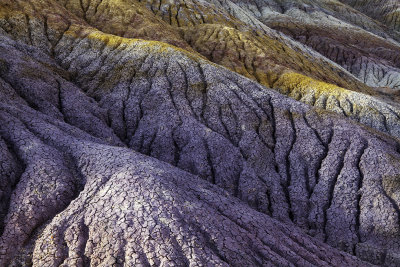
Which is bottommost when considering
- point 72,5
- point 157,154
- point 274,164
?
point 157,154

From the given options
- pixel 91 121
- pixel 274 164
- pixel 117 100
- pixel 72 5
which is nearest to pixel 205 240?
pixel 274 164

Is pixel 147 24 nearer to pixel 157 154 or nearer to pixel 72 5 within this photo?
pixel 72 5

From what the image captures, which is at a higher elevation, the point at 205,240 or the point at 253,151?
the point at 253,151

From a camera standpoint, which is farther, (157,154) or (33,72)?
(33,72)

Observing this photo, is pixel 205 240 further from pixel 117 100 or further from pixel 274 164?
pixel 117 100

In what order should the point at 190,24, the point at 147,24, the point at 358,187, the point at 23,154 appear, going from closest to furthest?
the point at 23,154 < the point at 358,187 < the point at 147,24 < the point at 190,24

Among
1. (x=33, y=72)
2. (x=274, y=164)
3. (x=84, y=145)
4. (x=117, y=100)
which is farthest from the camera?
(x=117, y=100)

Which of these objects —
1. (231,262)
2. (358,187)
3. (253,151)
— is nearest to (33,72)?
(253,151)
